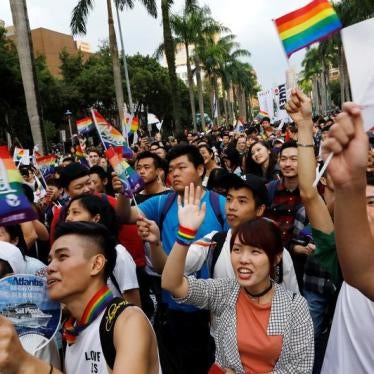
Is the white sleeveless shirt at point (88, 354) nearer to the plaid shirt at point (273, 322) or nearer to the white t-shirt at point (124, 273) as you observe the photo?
the plaid shirt at point (273, 322)

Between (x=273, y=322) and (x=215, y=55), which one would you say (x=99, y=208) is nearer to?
(x=273, y=322)

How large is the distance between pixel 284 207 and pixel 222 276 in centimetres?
151

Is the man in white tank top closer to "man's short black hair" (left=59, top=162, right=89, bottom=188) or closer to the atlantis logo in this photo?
the atlantis logo

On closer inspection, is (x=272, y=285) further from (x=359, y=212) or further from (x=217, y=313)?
(x=359, y=212)

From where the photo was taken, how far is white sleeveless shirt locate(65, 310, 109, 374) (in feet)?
5.84

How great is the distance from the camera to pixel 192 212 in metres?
2.37

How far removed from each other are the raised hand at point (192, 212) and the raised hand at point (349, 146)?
1.15 metres

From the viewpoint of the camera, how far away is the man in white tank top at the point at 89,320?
153cm

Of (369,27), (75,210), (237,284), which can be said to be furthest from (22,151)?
(369,27)

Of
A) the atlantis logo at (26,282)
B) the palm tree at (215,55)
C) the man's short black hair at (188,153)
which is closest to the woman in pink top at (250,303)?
the atlantis logo at (26,282)

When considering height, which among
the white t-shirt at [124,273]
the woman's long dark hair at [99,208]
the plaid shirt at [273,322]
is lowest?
the plaid shirt at [273,322]

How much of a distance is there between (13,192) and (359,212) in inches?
64.0

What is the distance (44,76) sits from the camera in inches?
1260

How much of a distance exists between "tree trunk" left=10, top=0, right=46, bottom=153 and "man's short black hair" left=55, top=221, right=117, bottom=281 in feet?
29.5
